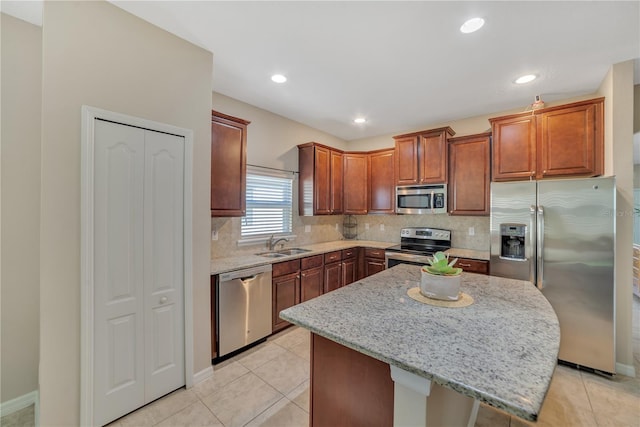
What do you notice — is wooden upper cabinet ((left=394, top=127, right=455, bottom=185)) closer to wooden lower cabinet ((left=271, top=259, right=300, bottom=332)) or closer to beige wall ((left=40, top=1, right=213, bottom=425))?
wooden lower cabinet ((left=271, top=259, right=300, bottom=332))

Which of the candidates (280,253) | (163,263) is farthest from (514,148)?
(163,263)

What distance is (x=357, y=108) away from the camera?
3518 mm

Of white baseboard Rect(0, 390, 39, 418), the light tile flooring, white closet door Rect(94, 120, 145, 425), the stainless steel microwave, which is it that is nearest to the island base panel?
the light tile flooring

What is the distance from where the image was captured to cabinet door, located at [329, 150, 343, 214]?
432 cm

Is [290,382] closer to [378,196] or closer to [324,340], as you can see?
[324,340]

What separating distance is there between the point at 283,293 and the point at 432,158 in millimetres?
2765

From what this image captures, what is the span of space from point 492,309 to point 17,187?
3198 millimetres

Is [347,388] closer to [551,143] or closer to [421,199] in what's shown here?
[421,199]

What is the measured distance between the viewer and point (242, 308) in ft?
8.82

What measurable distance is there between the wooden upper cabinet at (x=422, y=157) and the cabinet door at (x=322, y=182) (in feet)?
3.56

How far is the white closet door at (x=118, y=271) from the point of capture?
1.76 metres

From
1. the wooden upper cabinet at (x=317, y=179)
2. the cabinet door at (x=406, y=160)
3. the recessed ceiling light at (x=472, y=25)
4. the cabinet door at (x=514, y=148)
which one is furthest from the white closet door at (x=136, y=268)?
the cabinet door at (x=514, y=148)

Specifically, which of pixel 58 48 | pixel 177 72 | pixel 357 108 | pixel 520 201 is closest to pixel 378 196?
pixel 357 108

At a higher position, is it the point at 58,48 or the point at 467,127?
the point at 467,127
